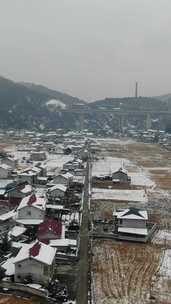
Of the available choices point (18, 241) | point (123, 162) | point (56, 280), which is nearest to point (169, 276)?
point (56, 280)

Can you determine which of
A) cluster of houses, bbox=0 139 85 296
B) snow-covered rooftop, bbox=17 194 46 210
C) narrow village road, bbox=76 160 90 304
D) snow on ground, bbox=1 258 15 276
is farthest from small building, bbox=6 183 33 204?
snow on ground, bbox=1 258 15 276

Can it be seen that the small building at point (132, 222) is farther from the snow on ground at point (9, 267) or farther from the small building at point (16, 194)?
the small building at point (16, 194)

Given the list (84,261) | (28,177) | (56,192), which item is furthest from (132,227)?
(28,177)

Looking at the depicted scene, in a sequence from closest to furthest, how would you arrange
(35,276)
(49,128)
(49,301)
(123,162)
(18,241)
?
(49,301) < (35,276) < (18,241) < (123,162) < (49,128)

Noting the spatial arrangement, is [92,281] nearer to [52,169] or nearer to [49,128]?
[52,169]

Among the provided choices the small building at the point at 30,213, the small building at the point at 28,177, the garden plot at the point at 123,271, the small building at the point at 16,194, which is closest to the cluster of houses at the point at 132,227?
the garden plot at the point at 123,271

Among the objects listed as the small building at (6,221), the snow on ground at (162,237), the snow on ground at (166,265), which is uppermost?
the small building at (6,221)

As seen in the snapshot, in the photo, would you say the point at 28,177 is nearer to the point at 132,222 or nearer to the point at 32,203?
the point at 32,203
